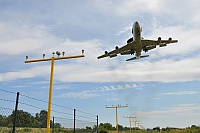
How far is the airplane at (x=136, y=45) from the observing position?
23.1m

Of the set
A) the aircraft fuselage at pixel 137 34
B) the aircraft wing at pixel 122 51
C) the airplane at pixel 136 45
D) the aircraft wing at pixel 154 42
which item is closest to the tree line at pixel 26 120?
the aircraft fuselage at pixel 137 34

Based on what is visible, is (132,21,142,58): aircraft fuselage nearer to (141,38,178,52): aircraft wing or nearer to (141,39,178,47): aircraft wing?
(141,39,178,47): aircraft wing

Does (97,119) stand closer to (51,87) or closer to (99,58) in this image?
(51,87)

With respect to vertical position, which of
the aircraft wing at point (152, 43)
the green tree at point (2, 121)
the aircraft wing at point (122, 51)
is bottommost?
the green tree at point (2, 121)

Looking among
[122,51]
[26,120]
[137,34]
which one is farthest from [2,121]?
[122,51]

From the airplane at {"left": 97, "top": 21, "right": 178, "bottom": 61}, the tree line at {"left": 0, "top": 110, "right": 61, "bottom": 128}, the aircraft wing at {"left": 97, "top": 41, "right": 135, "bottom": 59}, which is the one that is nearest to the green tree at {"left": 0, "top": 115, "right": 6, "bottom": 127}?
the tree line at {"left": 0, "top": 110, "right": 61, "bottom": 128}

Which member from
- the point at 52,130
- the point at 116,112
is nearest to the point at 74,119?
the point at 52,130

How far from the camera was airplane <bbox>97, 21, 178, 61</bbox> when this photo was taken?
75.7ft

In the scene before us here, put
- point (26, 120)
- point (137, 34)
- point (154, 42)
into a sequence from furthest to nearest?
1. point (154, 42)
2. point (137, 34)
3. point (26, 120)

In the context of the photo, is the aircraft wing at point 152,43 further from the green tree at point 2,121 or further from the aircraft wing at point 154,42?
the green tree at point 2,121

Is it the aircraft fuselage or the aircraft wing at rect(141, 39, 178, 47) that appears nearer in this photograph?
the aircraft fuselage

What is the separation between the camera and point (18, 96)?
834 centimetres

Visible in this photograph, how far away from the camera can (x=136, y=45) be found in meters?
24.3

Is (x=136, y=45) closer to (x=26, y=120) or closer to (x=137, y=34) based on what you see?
(x=137, y=34)
